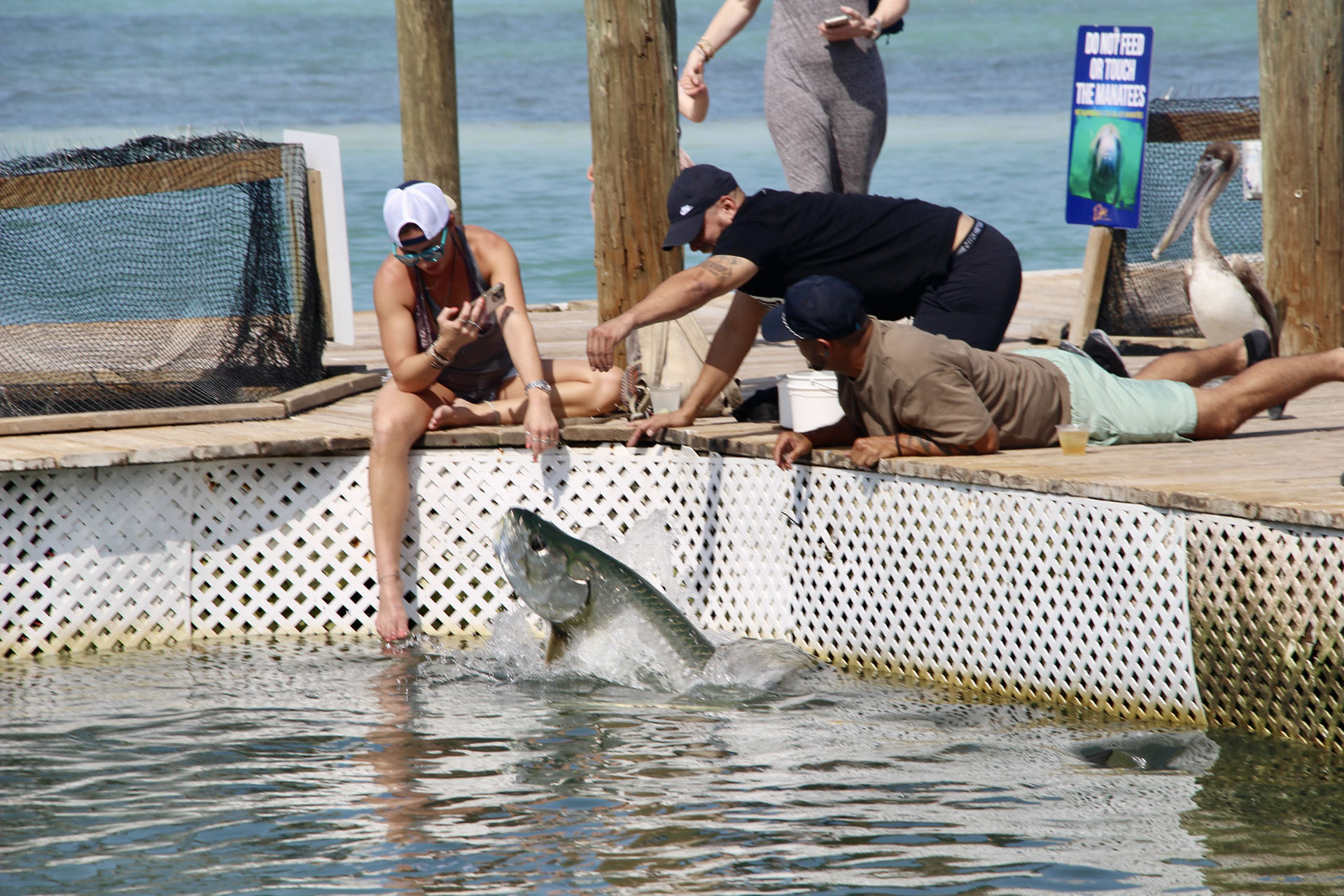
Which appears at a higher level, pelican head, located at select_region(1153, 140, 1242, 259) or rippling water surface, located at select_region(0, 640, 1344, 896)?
pelican head, located at select_region(1153, 140, 1242, 259)

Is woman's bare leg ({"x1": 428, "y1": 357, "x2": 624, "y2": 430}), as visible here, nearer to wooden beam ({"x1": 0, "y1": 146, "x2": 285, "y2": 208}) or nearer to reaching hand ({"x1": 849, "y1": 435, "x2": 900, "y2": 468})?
reaching hand ({"x1": 849, "y1": 435, "x2": 900, "y2": 468})

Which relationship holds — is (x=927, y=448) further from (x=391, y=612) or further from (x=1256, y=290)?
(x=1256, y=290)

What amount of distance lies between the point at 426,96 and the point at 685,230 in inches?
143

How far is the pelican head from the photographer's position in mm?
8664

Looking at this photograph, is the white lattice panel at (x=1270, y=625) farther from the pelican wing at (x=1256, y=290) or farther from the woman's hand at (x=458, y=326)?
the pelican wing at (x=1256, y=290)

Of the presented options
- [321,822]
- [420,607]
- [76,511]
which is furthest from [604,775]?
[76,511]

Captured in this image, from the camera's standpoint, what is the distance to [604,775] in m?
4.76

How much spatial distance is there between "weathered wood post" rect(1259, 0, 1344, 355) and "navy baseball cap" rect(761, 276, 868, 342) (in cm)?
322

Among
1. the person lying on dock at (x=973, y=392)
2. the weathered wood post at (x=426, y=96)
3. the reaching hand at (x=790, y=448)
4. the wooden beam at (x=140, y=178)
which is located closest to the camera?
the person lying on dock at (x=973, y=392)

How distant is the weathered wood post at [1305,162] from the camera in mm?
7434

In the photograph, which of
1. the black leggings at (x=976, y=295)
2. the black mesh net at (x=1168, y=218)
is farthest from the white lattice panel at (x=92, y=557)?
the black mesh net at (x=1168, y=218)

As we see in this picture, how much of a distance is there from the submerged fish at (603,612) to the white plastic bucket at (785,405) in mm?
1023

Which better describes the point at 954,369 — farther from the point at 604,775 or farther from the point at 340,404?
the point at 340,404

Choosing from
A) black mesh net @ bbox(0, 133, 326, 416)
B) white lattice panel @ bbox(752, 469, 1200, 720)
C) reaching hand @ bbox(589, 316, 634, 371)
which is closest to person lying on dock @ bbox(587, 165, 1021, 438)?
reaching hand @ bbox(589, 316, 634, 371)
